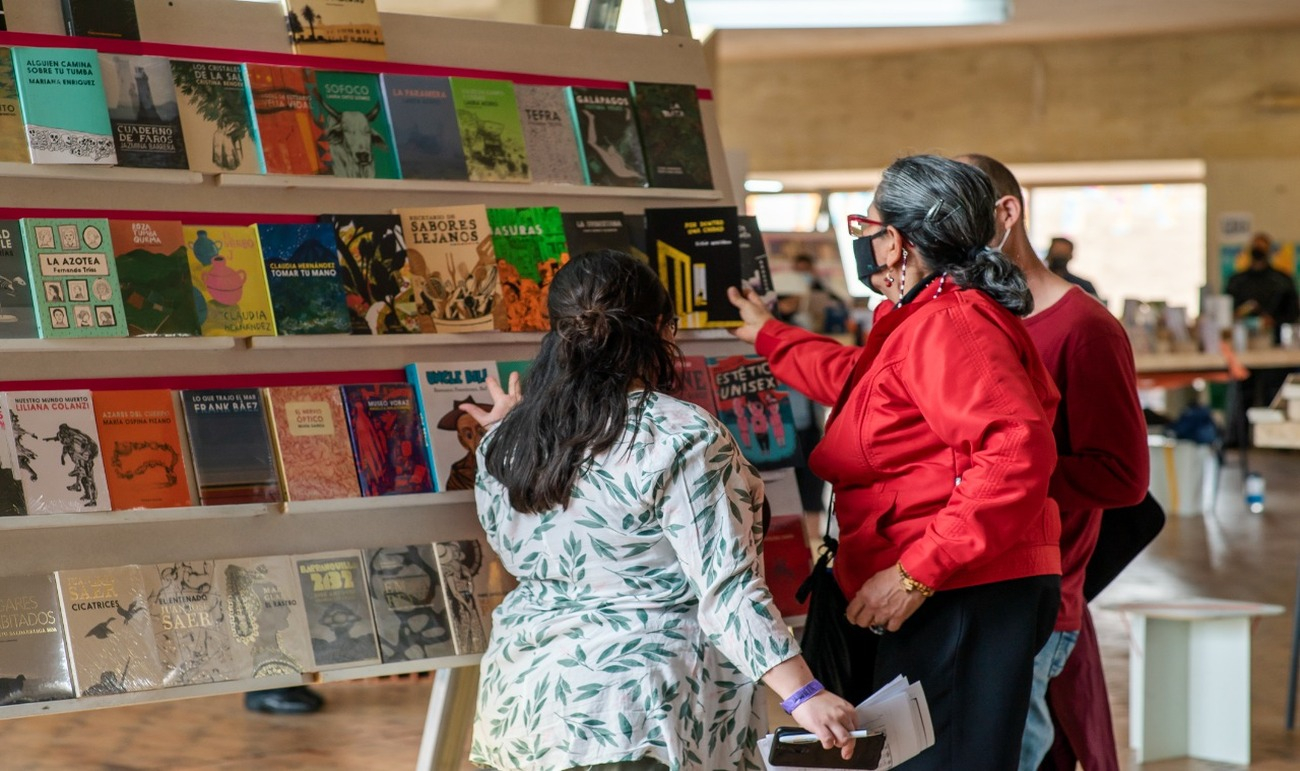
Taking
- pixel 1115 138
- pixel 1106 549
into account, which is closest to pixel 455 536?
pixel 1106 549

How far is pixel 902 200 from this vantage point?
1976 millimetres

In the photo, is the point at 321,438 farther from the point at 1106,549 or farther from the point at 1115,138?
the point at 1115,138

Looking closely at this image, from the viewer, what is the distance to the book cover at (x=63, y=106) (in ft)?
7.14

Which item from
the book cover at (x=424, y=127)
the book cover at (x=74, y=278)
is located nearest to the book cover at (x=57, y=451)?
the book cover at (x=74, y=278)

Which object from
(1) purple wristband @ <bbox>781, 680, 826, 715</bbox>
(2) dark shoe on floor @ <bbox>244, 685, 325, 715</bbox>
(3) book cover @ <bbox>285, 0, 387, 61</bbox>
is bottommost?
(2) dark shoe on floor @ <bbox>244, 685, 325, 715</bbox>

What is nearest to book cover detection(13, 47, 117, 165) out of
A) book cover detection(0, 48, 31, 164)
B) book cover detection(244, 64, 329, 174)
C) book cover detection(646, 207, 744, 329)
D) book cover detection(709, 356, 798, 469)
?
book cover detection(0, 48, 31, 164)

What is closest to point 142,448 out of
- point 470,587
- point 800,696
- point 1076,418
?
point 470,587

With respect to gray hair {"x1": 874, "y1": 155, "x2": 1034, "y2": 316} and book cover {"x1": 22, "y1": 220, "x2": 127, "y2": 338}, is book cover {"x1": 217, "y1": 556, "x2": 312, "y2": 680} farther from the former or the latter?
gray hair {"x1": 874, "y1": 155, "x2": 1034, "y2": 316}

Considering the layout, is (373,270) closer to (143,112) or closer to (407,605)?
(143,112)

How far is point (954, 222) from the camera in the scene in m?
1.95

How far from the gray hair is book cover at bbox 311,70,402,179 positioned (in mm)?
1047

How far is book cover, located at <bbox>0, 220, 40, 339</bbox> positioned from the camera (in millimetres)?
2172

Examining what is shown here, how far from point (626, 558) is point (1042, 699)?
1054mm

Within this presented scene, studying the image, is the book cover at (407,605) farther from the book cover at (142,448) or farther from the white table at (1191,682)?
the white table at (1191,682)
